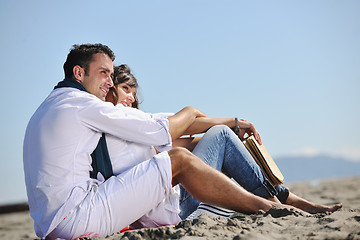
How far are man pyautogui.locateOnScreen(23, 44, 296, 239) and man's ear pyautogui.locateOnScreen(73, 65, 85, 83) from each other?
0.70 feet

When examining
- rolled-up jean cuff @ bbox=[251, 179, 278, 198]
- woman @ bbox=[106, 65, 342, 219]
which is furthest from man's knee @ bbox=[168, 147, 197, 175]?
rolled-up jean cuff @ bbox=[251, 179, 278, 198]

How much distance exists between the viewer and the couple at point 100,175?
88.7 inches

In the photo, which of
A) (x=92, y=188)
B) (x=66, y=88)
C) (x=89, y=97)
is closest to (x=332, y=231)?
(x=92, y=188)

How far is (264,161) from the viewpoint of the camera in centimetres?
318

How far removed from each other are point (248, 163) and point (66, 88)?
4.76ft

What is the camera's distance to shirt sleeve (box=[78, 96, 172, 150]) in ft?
7.78

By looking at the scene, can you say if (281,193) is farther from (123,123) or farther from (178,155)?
(123,123)

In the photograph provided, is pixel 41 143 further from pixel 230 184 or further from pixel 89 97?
pixel 230 184

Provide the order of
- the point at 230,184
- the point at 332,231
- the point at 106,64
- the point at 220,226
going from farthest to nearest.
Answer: the point at 106,64, the point at 230,184, the point at 220,226, the point at 332,231

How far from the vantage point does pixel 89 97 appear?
2.43m

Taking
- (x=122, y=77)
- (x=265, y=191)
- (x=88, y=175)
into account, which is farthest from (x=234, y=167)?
(x=122, y=77)

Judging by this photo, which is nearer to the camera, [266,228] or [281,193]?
[266,228]

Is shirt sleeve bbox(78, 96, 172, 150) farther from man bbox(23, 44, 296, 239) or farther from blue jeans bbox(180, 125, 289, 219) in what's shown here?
blue jeans bbox(180, 125, 289, 219)

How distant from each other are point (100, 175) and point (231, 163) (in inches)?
42.5
